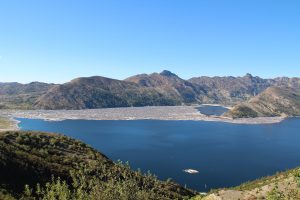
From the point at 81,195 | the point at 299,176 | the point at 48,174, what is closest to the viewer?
the point at 81,195

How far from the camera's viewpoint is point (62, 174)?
87375 millimetres

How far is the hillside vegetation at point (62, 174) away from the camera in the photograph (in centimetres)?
4269

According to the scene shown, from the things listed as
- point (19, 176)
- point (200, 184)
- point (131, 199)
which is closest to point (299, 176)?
point (131, 199)

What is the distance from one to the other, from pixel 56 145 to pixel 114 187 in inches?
3135

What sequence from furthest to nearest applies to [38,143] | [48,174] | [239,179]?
[239,179]
[38,143]
[48,174]

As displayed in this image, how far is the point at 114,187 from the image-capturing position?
42.5 metres

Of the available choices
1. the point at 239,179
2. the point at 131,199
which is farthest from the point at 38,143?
the point at 239,179

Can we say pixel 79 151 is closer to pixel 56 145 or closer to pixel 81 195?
pixel 56 145

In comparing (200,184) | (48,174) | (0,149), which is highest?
(0,149)

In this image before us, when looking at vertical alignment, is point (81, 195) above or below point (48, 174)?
above

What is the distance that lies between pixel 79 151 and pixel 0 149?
3495 cm

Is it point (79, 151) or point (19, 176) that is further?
point (79, 151)

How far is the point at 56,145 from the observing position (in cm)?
11769

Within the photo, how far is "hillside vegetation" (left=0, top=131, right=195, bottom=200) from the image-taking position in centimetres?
4269
